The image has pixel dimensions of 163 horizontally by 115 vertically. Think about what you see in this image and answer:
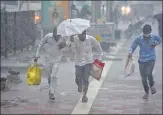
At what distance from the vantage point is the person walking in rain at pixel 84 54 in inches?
377

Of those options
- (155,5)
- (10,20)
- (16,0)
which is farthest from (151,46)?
(155,5)

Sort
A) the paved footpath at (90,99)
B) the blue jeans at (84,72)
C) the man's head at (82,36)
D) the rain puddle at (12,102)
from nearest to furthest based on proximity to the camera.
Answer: the paved footpath at (90,99) → the rain puddle at (12,102) → the man's head at (82,36) → the blue jeans at (84,72)

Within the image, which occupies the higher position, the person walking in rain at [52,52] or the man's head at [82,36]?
the man's head at [82,36]

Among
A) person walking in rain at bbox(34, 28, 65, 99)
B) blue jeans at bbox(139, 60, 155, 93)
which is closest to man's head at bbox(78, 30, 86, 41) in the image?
person walking in rain at bbox(34, 28, 65, 99)

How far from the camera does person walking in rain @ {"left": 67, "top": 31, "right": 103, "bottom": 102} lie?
9586 mm

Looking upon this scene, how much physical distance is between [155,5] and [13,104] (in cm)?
6097

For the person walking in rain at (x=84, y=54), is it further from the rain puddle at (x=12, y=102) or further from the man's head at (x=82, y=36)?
the rain puddle at (x=12, y=102)

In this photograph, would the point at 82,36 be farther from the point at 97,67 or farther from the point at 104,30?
the point at 104,30

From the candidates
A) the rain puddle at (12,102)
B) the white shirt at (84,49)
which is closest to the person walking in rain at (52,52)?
the white shirt at (84,49)

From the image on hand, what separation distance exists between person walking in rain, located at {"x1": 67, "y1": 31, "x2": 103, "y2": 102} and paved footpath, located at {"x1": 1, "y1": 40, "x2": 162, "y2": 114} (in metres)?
0.52

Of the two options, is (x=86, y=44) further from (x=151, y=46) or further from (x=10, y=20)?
(x=10, y=20)

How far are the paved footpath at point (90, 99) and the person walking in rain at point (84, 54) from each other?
0.52 m

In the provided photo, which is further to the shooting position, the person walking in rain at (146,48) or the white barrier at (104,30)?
the white barrier at (104,30)

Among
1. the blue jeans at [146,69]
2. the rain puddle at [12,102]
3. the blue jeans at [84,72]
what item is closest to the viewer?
the rain puddle at [12,102]
